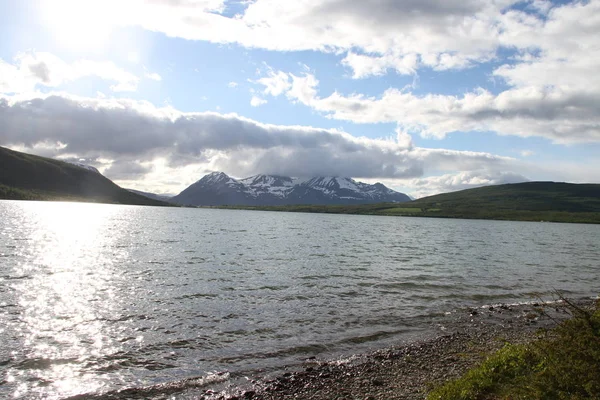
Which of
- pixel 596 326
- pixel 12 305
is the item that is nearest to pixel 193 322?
pixel 12 305

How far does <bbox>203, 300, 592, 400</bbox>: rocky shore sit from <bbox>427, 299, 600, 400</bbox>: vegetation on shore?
2.18m

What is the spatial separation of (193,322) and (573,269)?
58.9 meters

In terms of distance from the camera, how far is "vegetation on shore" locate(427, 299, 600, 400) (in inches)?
479

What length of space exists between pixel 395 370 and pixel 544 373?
21.6 ft

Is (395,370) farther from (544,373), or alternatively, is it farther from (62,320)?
(62,320)

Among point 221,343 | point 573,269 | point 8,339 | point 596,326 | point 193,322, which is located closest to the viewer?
point 596,326

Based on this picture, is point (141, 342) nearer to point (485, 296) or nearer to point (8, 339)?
point (8, 339)

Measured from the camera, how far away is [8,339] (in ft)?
67.1

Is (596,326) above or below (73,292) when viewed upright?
above

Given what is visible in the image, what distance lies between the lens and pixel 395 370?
18.4 metres

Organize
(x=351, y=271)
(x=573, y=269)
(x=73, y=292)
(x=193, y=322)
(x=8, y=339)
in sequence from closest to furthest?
(x=8, y=339) < (x=193, y=322) < (x=73, y=292) < (x=351, y=271) < (x=573, y=269)

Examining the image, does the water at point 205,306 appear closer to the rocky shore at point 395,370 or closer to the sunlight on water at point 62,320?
the sunlight on water at point 62,320

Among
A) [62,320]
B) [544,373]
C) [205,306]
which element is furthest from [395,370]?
[62,320]

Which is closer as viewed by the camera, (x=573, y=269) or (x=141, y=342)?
(x=141, y=342)
